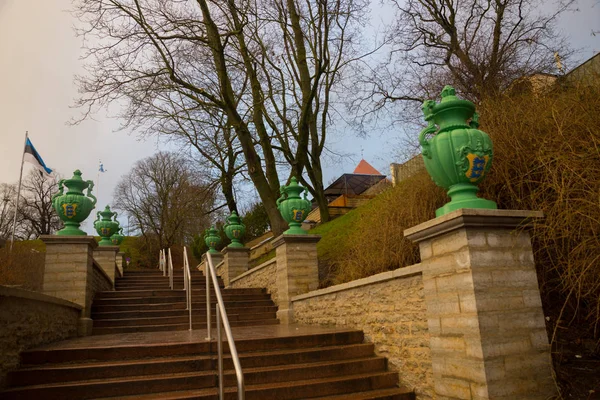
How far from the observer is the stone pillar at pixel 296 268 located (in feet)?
25.5

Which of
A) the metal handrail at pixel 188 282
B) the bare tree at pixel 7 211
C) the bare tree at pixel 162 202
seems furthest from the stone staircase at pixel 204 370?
the bare tree at pixel 7 211

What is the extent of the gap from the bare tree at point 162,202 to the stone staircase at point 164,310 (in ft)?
46.5

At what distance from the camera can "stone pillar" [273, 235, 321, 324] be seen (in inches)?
306

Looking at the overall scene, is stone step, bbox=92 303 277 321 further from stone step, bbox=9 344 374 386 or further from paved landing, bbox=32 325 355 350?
stone step, bbox=9 344 374 386

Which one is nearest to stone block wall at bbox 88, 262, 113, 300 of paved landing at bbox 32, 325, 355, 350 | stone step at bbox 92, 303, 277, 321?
stone step at bbox 92, 303, 277, 321

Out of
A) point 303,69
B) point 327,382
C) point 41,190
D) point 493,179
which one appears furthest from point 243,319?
point 41,190

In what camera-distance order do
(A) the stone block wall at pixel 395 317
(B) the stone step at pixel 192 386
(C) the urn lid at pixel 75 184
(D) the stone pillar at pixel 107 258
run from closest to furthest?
(B) the stone step at pixel 192 386
(A) the stone block wall at pixel 395 317
(C) the urn lid at pixel 75 184
(D) the stone pillar at pixel 107 258

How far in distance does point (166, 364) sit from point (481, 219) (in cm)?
352

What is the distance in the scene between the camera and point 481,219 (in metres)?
3.53

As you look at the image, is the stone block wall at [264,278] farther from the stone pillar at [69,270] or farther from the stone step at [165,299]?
the stone pillar at [69,270]

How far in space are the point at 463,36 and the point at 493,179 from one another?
9.18 meters

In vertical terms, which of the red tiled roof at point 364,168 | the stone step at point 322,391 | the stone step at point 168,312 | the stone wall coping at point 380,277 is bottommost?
the stone step at point 322,391

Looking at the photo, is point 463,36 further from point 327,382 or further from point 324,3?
point 327,382

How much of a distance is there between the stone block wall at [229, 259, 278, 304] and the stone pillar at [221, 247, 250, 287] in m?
0.81
